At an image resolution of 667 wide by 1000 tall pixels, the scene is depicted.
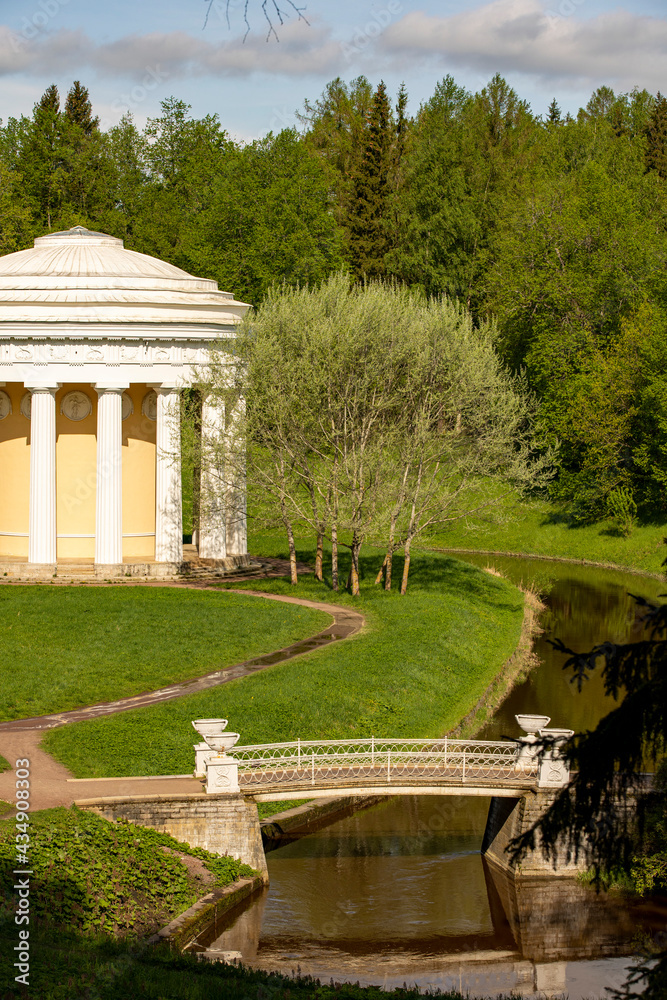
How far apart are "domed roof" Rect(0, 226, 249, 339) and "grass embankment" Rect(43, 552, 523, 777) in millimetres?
8789

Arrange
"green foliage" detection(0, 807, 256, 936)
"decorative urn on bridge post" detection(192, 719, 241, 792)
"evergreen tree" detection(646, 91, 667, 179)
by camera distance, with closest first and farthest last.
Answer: "green foliage" detection(0, 807, 256, 936) → "decorative urn on bridge post" detection(192, 719, 241, 792) → "evergreen tree" detection(646, 91, 667, 179)

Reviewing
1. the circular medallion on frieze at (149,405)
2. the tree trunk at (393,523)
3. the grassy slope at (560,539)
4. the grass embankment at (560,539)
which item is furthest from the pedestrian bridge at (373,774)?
the grassy slope at (560,539)

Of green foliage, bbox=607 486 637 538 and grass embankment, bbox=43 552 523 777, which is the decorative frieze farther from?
green foliage, bbox=607 486 637 538

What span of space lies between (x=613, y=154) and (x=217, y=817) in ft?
191

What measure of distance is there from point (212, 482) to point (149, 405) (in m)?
3.37

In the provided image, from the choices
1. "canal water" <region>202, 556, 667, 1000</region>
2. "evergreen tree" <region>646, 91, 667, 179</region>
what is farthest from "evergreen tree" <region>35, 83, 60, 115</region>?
"canal water" <region>202, 556, 667, 1000</region>

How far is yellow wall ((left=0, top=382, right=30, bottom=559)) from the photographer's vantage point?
39.0m

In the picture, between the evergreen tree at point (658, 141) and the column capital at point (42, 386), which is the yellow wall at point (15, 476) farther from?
the evergreen tree at point (658, 141)

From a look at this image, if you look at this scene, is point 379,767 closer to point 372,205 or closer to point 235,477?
point 235,477

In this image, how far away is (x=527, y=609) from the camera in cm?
4100

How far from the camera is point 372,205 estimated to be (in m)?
73.2

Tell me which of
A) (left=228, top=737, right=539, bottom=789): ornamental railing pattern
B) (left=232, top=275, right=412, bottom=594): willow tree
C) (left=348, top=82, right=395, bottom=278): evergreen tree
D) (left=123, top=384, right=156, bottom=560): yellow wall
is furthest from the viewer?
(left=348, top=82, right=395, bottom=278): evergreen tree

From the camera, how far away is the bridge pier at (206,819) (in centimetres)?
1892

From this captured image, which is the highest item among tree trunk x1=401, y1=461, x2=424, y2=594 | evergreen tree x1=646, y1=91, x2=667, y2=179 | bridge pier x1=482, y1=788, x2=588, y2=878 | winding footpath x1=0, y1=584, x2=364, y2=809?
evergreen tree x1=646, y1=91, x2=667, y2=179
